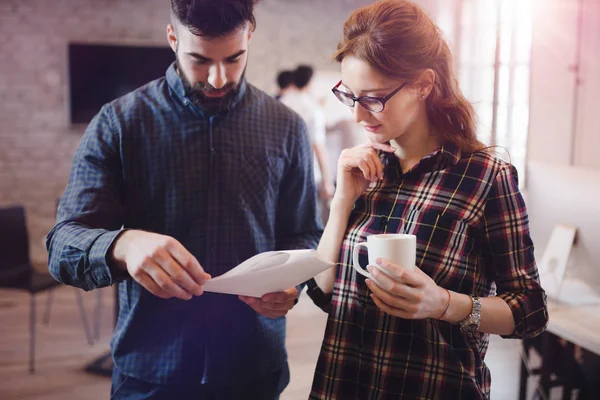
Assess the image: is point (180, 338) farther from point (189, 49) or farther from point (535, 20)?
point (535, 20)

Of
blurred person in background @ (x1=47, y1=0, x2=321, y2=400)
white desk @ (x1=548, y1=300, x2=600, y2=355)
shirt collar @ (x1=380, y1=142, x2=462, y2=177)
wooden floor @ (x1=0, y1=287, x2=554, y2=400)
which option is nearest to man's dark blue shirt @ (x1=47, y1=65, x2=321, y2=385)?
blurred person in background @ (x1=47, y1=0, x2=321, y2=400)

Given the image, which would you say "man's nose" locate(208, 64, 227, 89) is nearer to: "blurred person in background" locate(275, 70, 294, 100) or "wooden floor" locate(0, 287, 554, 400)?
"wooden floor" locate(0, 287, 554, 400)

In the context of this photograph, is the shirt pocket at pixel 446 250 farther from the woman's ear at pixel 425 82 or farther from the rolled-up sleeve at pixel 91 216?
the rolled-up sleeve at pixel 91 216

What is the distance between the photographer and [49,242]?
1306 millimetres

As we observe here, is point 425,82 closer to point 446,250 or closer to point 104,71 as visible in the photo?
point 446,250

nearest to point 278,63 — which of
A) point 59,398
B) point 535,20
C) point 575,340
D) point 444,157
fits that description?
point 535,20

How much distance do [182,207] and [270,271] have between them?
380mm

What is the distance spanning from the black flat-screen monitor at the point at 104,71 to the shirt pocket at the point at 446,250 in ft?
16.4

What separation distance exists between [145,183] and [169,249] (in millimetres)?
380

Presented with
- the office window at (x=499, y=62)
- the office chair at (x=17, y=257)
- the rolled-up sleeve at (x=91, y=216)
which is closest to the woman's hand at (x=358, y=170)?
the rolled-up sleeve at (x=91, y=216)

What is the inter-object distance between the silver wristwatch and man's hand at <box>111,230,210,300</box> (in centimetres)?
47

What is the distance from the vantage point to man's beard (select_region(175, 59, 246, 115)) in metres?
1.37

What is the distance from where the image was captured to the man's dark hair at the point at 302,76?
5461 millimetres

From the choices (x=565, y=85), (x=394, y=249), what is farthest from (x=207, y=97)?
(x=565, y=85)
